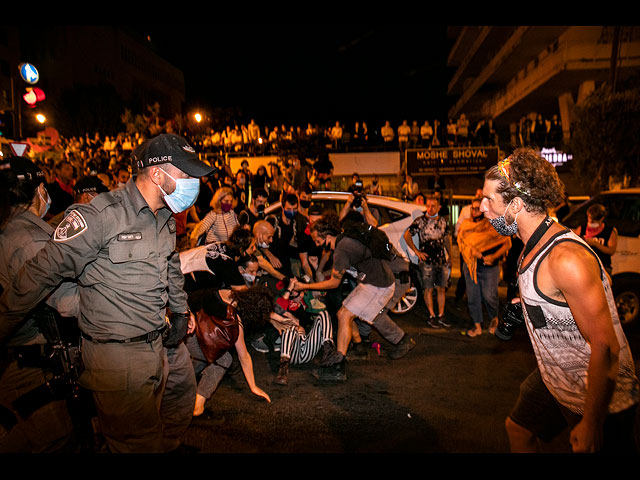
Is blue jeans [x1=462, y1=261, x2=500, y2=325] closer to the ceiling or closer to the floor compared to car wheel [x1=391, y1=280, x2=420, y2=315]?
closer to the ceiling

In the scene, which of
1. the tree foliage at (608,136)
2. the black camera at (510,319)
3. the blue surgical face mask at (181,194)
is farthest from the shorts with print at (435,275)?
the tree foliage at (608,136)

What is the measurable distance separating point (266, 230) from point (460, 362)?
3066mm

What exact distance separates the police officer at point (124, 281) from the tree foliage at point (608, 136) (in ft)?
48.7

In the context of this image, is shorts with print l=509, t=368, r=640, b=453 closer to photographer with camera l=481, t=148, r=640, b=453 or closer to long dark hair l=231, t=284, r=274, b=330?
photographer with camera l=481, t=148, r=640, b=453

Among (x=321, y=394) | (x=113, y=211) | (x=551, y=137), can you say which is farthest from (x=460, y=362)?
(x=551, y=137)

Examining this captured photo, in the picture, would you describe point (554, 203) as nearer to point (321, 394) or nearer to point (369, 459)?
point (369, 459)

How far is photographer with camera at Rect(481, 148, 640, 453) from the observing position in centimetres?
208

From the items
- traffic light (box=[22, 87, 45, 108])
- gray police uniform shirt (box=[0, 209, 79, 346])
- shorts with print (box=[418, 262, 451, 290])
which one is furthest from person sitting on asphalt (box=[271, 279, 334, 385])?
traffic light (box=[22, 87, 45, 108])

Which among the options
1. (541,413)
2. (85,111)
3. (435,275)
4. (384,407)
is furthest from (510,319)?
(85,111)

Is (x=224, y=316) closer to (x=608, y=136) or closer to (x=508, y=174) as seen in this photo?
(x=508, y=174)

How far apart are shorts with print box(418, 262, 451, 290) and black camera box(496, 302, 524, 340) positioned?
4.15 meters

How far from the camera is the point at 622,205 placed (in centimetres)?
703

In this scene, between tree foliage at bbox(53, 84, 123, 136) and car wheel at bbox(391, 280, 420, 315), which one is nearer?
car wheel at bbox(391, 280, 420, 315)

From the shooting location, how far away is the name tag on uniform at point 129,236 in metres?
2.57
